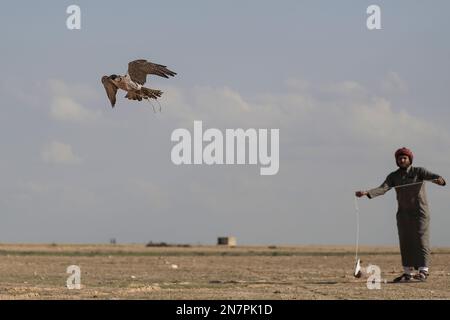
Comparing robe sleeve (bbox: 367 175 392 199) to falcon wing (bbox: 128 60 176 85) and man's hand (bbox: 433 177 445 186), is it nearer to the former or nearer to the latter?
man's hand (bbox: 433 177 445 186)

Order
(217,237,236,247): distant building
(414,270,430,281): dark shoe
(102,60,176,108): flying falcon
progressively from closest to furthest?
(102,60,176,108): flying falcon, (414,270,430,281): dark shoe, (217,237,236,247): distant building

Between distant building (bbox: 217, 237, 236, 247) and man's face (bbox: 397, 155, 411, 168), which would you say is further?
distant building (bbox: 217, 237, 236, 247)

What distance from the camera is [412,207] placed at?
862 inches

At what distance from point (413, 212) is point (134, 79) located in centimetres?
627

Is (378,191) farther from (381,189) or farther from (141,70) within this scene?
(141,70)

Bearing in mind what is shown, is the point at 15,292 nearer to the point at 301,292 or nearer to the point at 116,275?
the point at 301,292

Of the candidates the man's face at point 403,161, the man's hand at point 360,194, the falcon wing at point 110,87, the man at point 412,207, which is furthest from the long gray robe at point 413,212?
the falcon wing at point 110,87

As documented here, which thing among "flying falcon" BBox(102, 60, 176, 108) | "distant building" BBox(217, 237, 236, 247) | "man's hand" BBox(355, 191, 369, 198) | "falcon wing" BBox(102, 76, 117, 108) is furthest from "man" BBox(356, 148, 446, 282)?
"distant building" BBox(217, 237, 236, 247)

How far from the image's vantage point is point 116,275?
86.2 feet

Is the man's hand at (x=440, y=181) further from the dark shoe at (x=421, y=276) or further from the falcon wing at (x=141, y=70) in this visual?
the falcon wing at (x=141, y=70)

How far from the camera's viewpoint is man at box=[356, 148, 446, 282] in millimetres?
21781
